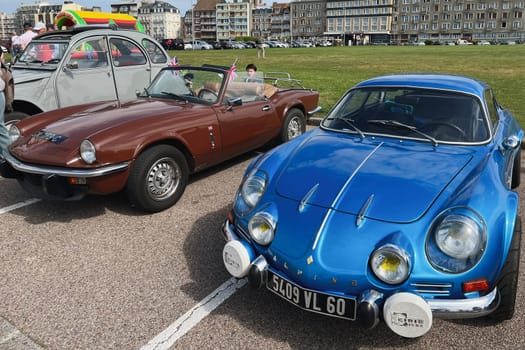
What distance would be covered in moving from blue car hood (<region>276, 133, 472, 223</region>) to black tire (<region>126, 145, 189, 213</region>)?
1554 mm

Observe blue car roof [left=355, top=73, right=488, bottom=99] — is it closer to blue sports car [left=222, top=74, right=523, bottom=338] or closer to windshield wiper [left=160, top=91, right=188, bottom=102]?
blue sports car [left=222, top=74, right=523, bottom=338]

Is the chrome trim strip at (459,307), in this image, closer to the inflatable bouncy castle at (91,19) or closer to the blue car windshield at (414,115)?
the blue car windshield at (414,115)

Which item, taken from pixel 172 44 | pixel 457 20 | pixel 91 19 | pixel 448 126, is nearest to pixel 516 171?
pixel 448 126

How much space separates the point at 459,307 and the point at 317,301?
29.4 inches

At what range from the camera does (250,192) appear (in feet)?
9.83

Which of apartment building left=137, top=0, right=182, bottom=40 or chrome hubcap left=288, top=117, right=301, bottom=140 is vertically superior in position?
apartment building left=137, top=0, right=182, bottom=40

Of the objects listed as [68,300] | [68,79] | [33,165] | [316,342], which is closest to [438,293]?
[316,342]

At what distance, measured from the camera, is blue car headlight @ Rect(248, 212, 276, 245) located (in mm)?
2615

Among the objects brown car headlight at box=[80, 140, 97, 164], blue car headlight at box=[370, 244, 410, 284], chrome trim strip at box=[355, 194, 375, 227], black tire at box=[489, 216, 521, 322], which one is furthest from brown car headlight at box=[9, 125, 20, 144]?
black tire at box=[489, 216, 521, 322]

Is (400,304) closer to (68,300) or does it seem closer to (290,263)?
(290,263)

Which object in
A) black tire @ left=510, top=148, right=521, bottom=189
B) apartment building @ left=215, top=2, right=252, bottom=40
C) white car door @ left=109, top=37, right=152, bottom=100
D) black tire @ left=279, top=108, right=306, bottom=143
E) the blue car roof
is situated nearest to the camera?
the blue car roof

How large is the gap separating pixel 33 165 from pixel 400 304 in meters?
3.52

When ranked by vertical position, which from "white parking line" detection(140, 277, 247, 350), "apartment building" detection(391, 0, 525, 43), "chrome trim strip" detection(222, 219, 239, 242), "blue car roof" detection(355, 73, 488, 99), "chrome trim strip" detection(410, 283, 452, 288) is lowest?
"white parking line" detection(140, 277, 247, 350)

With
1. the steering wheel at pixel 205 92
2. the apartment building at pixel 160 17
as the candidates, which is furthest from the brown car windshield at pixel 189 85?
the apartment building at pixel 160 17
